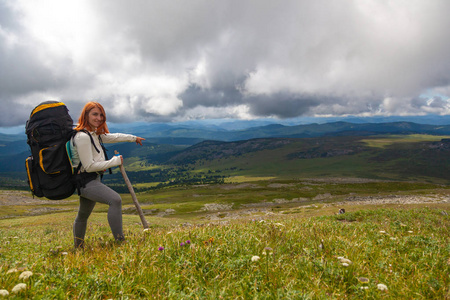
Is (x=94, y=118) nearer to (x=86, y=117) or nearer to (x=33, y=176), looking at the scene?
(x=86, y=117)

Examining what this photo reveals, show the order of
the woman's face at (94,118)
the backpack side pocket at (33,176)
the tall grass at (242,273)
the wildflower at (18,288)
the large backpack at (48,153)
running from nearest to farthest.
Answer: the wildflower at (18,288) < the tall grass at (242,273) < the large backpack at (48,153) < the backpack side pocket at (33,176) < the woman's face at (94,118)

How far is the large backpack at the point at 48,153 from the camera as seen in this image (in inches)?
246

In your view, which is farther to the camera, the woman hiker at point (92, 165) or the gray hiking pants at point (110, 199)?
the gray hiking pants at point (110, 199)

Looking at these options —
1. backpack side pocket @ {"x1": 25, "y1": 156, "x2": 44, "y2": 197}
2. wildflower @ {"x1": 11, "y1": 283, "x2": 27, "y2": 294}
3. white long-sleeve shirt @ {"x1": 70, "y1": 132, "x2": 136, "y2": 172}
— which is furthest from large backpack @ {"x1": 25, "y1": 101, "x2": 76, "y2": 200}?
wildflower @ {"x1": 11, "y1": 283, "x2": 27, "y2": 294}

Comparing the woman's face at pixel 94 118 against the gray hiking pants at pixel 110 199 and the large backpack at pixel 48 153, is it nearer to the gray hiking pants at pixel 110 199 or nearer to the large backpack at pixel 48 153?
the large backpack at pixel 48 153

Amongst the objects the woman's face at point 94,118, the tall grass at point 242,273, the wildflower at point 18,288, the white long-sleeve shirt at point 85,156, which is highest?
the woman's face at point 94,118

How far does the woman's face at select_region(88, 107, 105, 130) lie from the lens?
712cm

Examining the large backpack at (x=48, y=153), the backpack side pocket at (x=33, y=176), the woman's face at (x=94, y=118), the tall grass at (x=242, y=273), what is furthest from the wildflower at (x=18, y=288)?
the woman's face at (x=94, y=118)

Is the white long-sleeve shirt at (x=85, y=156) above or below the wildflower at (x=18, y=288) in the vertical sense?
above

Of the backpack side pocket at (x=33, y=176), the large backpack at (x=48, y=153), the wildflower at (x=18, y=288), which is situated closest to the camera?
the wildflower at (x=18, y=288)

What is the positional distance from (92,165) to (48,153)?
107 cm

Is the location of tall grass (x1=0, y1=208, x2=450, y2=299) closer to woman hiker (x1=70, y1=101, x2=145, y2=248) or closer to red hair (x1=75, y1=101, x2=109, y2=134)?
woman hiker (x1=70, y1=101, x2=145, y2=248)

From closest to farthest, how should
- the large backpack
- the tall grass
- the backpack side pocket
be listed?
the tall grass → the large backpack → the backpack side pocket

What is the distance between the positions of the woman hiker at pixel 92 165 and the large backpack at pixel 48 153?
260 millimetres
